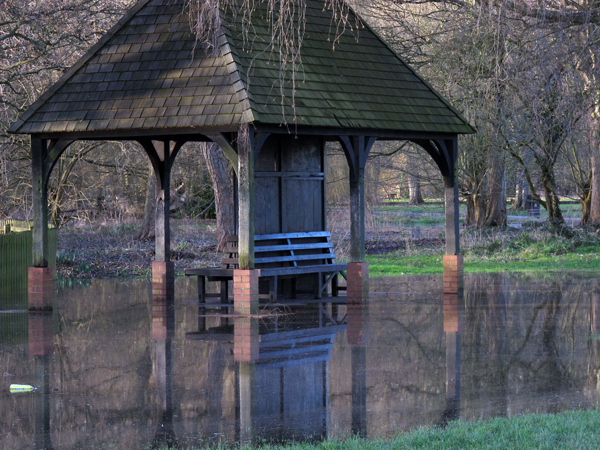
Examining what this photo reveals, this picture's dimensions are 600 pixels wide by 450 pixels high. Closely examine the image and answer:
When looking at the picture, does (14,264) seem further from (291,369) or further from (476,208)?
(476,208)

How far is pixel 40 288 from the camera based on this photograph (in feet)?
48.5

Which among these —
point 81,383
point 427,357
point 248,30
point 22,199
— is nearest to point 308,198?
point 248,30

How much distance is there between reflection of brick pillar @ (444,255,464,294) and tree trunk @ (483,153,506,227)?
1429 centimetres

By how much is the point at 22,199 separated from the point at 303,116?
14.6 metres

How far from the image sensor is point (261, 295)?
16281mm

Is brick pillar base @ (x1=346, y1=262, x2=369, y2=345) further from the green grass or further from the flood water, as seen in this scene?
the green grass

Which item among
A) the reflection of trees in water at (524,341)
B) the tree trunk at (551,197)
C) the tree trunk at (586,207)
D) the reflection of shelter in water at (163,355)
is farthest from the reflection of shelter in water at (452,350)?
the tree trunk at (586,207)

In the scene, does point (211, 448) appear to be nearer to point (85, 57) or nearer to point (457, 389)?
point (457, 389)

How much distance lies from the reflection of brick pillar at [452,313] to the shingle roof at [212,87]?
3.12m

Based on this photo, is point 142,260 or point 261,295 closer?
point 261,295

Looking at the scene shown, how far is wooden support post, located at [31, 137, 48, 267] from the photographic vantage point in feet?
48.3

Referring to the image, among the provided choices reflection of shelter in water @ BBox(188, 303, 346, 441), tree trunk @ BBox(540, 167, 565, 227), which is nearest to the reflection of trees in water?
reflection of shelter in water @ BBox(188, 303, 346, 441)

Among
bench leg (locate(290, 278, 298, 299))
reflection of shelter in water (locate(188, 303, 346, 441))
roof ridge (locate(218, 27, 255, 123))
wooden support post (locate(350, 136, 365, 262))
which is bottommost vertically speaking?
reflection of shelter in water (locate(188, 303, 346, 441))

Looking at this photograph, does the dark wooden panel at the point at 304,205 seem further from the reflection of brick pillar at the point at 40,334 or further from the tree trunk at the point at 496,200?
the tree trunk at the point at 496,200
